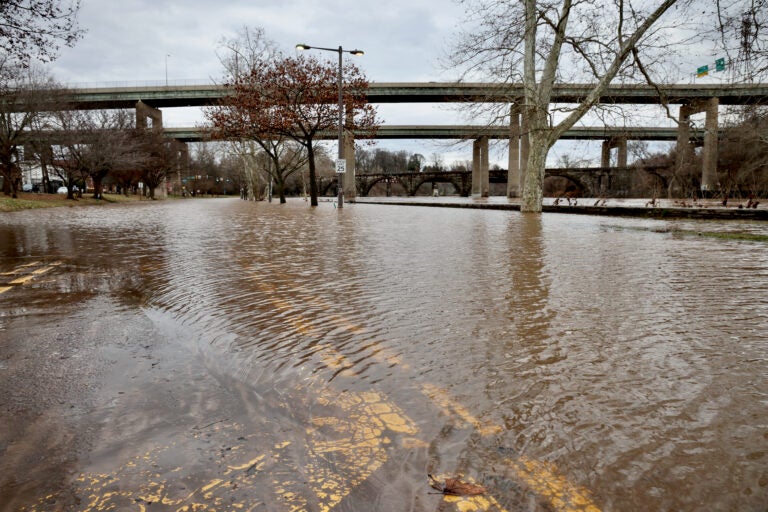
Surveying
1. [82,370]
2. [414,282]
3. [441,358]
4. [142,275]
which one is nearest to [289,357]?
A: [441,358]

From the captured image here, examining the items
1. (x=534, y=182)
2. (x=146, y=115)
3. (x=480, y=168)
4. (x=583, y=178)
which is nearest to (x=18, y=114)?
(x=146, y=115)

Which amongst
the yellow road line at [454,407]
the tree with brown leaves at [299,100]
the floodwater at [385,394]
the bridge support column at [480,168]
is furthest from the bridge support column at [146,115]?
the yellow road line at [454,407]

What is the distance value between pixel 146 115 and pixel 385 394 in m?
64.7

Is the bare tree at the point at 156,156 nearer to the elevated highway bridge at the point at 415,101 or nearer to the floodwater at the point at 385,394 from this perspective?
the elevated highway bridge at the point at 415,101

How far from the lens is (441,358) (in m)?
2.39

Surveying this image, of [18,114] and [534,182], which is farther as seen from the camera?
[18,114]

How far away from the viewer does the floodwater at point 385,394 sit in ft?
4.50

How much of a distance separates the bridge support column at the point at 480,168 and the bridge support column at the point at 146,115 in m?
39.7

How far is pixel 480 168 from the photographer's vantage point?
61.6 m

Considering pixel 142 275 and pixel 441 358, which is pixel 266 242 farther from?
pixel 441 358

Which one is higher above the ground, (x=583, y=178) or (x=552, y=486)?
(x=583, y=178)

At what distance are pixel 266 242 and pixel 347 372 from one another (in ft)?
19.9

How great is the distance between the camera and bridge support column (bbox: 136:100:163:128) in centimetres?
5445

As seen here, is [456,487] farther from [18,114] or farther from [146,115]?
[146,115]
